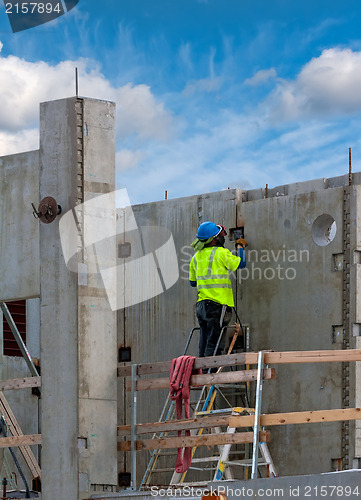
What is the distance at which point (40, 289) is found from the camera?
13016mm

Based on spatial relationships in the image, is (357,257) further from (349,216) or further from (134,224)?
(134,224)

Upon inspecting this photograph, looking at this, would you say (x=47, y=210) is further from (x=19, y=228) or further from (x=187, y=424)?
(x=187, y=424)

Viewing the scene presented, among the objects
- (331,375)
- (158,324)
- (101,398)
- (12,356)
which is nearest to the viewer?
(101,398)

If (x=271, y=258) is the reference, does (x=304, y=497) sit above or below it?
below

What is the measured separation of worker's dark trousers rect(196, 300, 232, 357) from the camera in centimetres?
1444

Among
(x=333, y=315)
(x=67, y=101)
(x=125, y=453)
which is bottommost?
(x=125, y=453)

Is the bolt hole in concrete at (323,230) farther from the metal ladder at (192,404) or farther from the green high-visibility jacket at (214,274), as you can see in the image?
the metal ladder at (192,404)

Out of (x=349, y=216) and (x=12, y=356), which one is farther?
(x=12, y=356)

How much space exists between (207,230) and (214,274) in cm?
63

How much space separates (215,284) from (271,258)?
3.00 feet

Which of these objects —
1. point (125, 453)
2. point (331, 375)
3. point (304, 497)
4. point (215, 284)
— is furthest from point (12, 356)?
point (304, 497)

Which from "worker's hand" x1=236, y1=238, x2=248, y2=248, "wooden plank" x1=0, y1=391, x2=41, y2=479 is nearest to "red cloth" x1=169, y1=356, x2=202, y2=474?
"worker's hand" x1=236, y1=238, x2=248, y2=248

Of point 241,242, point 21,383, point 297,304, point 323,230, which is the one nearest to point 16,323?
point 21,383

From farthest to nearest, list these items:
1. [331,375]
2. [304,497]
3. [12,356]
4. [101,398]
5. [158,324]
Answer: [12,356] < [158,324] < [331,375] < [101,398] < [304,497]
